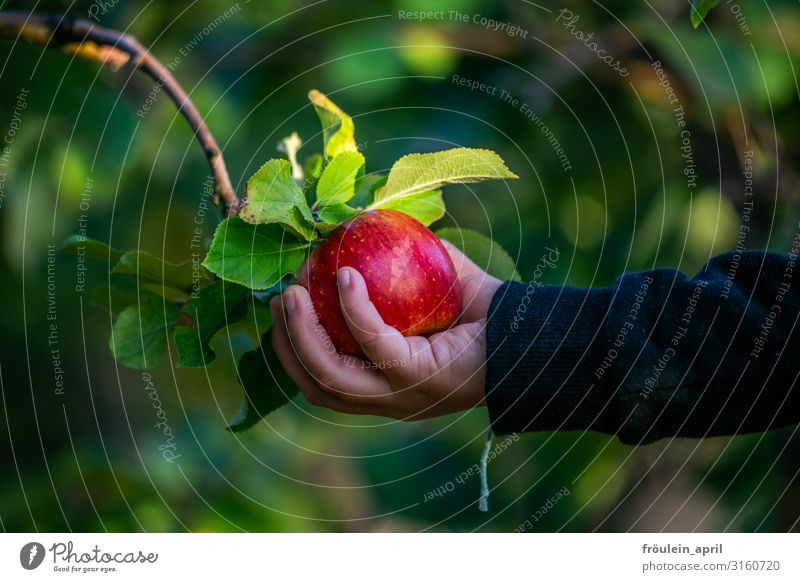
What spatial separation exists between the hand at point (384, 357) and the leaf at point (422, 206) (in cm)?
9

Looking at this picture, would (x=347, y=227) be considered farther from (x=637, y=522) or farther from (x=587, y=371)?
(x=637, y=522)

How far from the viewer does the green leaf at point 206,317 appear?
0.91m

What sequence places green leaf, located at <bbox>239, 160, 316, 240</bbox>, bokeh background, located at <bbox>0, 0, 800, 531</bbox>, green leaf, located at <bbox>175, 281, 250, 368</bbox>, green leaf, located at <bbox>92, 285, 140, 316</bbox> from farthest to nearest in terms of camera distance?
bokeh background, located at <bbox>0, 0, 800, 531</bbox>, green leaf, located at <bbox>92, 285, 140, 316</bbox>, green leaf, located at <bbox>175, 281, 250, 368</bbox>, green leaf, located at <bbox>239, 160, 316, 240</bbox>

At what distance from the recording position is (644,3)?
2152mm

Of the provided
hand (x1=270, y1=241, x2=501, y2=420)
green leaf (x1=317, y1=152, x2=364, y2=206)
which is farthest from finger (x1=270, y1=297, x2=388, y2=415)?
green leaf (x1=317, y1=152, x2=364, y2=206)

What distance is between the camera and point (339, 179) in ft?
2.94

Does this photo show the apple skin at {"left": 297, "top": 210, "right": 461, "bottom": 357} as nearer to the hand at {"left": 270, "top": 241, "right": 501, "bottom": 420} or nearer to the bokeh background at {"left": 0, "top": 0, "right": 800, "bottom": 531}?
the hand at {"left": 270, "top": 241, "right": 501, "bottom": 420}

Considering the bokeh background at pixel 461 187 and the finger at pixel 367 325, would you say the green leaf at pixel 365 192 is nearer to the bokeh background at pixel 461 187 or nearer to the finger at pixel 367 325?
the finger at pixel 367 325

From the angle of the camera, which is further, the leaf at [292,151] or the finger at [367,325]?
the leaf at [292,151]

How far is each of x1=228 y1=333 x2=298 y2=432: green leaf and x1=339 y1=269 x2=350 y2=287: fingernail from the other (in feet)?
0.53

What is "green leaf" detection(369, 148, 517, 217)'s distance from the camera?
878mm

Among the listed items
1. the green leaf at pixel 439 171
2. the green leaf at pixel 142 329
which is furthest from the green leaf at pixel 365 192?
the green leaf at pixel 142 329

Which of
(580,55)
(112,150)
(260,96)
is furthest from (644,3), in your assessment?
(112,150)

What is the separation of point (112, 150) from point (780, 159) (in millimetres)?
1394
